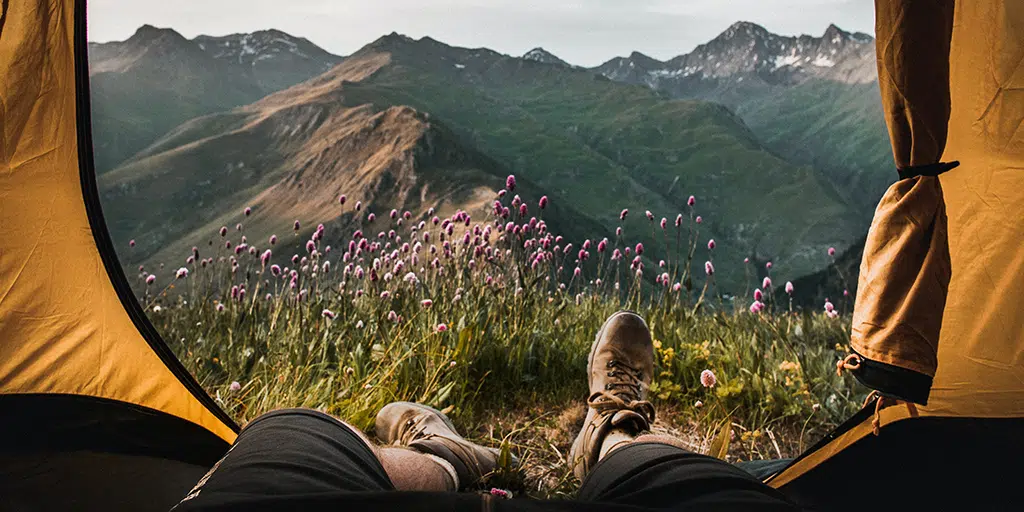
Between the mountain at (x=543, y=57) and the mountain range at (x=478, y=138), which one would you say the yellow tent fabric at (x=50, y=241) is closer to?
the mountain range at (x=478, y=138)

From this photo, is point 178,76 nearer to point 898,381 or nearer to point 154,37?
point 154,37

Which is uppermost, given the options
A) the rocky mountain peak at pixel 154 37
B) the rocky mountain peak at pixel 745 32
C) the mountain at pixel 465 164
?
the rocky mountain peak at pixel 745 32

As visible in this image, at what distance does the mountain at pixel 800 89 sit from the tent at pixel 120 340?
6536 cm

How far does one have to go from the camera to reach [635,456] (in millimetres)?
1317

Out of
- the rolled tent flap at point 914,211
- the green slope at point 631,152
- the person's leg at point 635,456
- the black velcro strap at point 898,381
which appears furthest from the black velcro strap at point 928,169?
the green slope at point 631,152

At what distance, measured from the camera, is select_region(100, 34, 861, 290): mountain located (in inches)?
1531

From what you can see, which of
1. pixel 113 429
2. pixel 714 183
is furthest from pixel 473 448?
pixel 714 183

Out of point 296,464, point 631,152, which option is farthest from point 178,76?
point 296,464

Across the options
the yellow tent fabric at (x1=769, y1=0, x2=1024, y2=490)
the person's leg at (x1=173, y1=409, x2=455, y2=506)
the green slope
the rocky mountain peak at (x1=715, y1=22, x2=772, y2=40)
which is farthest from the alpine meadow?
the rocky mountain peak at (x1=715, y1=22, x2=772, y2=40)

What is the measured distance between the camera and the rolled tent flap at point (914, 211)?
51.9 inches

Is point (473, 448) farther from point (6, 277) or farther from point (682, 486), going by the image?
point (6, 277)

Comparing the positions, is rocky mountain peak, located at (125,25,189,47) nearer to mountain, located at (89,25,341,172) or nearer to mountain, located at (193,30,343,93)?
mountain, located at (89,25,341,172)

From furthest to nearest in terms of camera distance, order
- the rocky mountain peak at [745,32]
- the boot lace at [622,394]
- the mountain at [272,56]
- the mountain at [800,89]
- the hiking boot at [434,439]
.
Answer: the rocky mountain peak at [745,32] → the mountain at [272,56] → the mountain at [800,89] → the boot lace at [622,394] → the hiking boot at [434,439]

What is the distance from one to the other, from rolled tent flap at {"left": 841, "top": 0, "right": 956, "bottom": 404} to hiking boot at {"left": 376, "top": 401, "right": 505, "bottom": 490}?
3.39 ft
